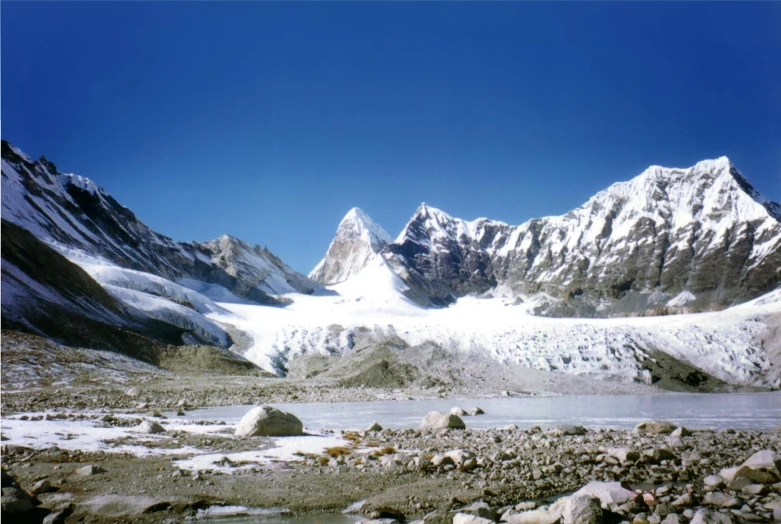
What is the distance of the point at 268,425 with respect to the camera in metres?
21.5

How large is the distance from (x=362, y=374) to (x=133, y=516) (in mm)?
59351

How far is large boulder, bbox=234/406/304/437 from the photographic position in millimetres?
21172

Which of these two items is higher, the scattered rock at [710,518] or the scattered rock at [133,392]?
the scattered rock at [710,518]

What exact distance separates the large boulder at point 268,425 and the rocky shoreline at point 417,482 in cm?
161

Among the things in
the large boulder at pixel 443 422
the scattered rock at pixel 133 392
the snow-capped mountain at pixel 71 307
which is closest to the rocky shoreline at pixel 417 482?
the large boulder at pixel 443 422

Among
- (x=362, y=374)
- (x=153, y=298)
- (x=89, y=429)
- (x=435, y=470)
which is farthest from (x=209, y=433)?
(x=153, y=298)

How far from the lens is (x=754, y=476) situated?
42.3 feet

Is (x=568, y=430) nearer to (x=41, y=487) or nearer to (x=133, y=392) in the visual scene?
(x=41, y=487)

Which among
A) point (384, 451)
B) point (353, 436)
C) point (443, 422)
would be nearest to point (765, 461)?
point (384, 451)

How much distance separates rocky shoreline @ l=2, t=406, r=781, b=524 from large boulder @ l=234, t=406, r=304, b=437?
161 cm

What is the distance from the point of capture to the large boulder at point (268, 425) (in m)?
21.2

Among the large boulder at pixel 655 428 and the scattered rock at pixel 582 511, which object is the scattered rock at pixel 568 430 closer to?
the large boulder at pixel 655 428

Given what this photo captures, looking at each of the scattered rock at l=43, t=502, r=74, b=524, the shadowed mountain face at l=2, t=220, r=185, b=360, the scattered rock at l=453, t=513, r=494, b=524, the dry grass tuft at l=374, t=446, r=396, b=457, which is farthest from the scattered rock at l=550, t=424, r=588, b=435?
the shadowed mountain face at l=2, t=220, r=185, b=360

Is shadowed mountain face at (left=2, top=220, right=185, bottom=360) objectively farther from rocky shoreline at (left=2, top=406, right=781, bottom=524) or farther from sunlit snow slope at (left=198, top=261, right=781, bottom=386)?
rocky shoreline at (left=2, top=406, right=781, bottom=524)
